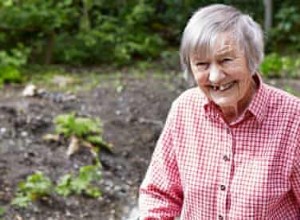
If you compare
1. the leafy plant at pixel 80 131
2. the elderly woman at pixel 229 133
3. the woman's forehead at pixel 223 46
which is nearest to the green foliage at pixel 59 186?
the leafy plant at pixel 80 131

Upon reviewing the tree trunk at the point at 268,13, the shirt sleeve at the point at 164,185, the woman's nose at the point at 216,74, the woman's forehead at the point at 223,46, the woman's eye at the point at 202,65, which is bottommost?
the tree trunk at the point at 268,13

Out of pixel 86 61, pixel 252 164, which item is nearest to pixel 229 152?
pixel 252 164

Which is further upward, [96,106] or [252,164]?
[252,164]

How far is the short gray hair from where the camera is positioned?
2531 mm

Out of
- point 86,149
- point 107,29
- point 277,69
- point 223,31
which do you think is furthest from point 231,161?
point 107,29

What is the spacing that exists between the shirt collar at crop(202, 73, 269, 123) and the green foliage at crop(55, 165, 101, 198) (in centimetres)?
270

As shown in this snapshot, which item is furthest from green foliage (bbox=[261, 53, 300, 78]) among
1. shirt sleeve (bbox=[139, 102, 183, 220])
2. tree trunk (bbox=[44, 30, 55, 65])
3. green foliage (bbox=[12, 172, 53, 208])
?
shirt sleeve (bbox=[139, 102, 183, 220])

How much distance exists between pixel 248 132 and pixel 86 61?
7.30m

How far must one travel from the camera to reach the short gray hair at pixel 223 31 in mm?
2531

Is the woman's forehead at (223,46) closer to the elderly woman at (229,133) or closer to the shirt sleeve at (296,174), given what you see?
the elderly woman at (229,133)

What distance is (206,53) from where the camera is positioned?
8.32 feet

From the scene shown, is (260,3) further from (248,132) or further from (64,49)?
(248,132)

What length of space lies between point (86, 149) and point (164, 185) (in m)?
3.25

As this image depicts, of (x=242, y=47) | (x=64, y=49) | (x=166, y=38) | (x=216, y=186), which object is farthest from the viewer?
(x=166, y=38)
